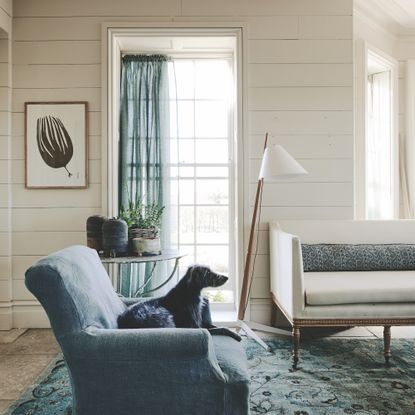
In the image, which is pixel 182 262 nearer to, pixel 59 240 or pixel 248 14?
pixel 59 240

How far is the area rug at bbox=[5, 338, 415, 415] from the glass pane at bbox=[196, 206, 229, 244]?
113 centimetres

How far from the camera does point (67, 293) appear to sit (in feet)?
4.62

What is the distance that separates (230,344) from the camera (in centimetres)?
174

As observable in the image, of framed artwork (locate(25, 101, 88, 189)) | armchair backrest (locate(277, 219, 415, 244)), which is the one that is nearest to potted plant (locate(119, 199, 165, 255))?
framed artwork (locate(25, 101, 88, 189))

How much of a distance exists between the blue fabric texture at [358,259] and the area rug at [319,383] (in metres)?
0.52

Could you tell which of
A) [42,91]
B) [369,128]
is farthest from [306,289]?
[42,91]

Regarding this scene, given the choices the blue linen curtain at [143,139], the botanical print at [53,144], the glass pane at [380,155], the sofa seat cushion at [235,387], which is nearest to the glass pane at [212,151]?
the blue linen curtain at [143,139]

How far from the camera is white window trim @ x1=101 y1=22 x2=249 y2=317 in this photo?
11.1ft

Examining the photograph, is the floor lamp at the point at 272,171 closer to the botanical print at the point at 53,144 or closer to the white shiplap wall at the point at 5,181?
the botanical print at the point at 53,144

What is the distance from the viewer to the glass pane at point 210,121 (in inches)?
151

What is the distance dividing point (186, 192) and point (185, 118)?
66 cm

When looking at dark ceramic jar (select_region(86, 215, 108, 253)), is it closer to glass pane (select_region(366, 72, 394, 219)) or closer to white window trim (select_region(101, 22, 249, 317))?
white window trim (select_region(101, 22, 249, 317))

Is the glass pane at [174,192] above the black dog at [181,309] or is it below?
above

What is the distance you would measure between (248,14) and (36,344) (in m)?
2.96
